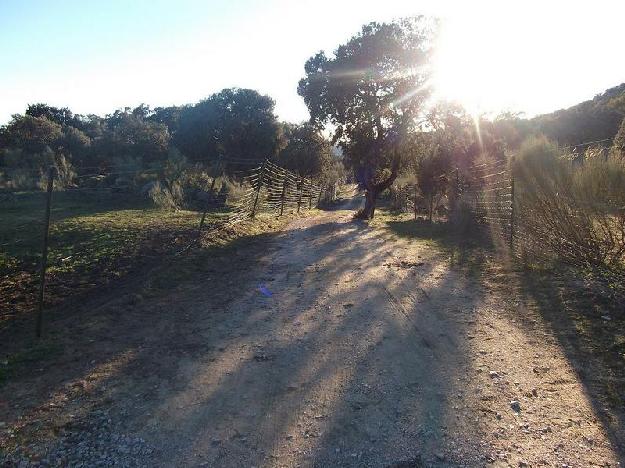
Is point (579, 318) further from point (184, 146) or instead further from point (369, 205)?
point (184, 146)

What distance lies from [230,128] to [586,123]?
97.1ft

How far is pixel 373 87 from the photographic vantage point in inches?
720

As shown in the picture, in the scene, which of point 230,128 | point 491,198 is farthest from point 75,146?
point 491,198

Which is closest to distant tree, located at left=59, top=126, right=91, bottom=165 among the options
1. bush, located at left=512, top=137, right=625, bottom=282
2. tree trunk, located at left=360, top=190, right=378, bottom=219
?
tree trunk, located at left=360, top=190, right=378, bottom=219

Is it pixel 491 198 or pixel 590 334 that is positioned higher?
pixel 491 198

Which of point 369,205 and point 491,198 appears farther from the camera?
point 369,205

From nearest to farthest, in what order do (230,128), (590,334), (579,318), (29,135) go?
(590,334)
(579,318)
(29,135)
(230,128)

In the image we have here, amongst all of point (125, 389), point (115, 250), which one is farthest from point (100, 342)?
point (115, 250)

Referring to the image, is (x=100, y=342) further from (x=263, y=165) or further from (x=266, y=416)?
(x=263, y=165)

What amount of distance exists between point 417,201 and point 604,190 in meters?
14.6

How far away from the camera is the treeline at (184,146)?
2145cm

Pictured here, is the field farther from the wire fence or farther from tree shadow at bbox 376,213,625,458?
Result: the wire fence

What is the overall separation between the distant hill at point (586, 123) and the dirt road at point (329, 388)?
2933cm

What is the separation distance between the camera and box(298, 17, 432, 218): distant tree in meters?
18.1
